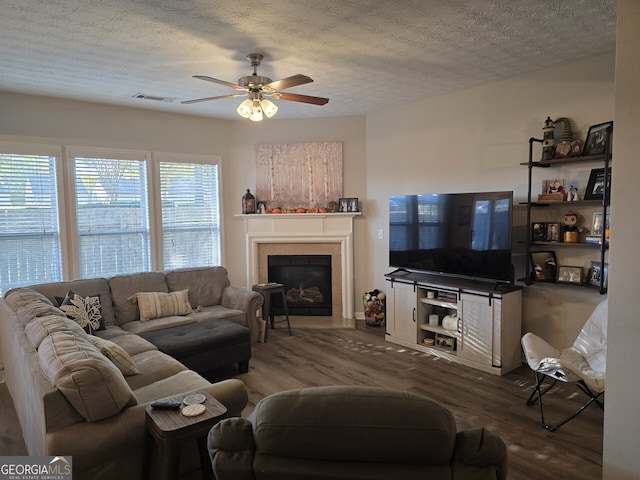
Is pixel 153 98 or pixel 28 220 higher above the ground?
pixel 153 98

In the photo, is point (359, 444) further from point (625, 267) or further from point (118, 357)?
point (118, 357)

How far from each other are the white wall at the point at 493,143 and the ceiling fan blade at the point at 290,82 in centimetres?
227

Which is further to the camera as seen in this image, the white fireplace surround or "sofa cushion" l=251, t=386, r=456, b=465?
the white fireplace surround

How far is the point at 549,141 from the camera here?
3.79 meters

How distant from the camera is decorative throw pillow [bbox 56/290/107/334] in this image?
12.6 feet

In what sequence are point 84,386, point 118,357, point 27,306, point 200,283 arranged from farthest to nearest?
point 200,283, point 27,306, point 118,357, point 84,386

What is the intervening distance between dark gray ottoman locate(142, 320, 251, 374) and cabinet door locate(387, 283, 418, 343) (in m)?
1.71

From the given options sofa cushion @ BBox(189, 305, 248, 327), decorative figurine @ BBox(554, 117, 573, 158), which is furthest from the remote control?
decorative figurine @ BBox(554, 117, 573, 158)

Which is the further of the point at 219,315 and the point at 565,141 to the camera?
the point at 219,315

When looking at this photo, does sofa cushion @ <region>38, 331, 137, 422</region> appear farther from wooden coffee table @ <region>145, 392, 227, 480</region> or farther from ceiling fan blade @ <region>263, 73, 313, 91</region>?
ceiling fan blade @ <region>263, 73, 313, 91</region>

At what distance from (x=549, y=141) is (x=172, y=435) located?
3700 millimetres

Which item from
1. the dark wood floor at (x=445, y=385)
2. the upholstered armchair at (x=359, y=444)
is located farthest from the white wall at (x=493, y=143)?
the upholstered armchair at (x=359, y=444)

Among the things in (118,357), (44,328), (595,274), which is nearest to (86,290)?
(118,357)

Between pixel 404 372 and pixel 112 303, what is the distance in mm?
2959
